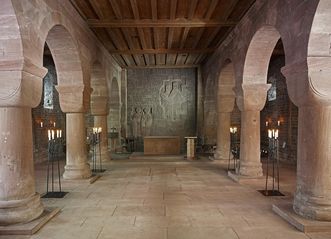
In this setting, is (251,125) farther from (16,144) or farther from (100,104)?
(100,104)

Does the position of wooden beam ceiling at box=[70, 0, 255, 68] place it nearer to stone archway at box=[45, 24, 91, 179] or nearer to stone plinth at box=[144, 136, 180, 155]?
stone archway at box=[45, 24, 91, 179]

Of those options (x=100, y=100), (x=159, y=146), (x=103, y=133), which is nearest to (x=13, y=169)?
(x=100, y=100)

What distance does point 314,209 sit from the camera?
4.25 metres

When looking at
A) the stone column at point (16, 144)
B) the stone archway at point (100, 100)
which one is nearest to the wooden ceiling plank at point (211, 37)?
the stone archway at point (100, 100)

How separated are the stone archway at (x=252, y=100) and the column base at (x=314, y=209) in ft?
9.89

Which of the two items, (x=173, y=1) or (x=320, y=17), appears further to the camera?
(x=173, y=1)

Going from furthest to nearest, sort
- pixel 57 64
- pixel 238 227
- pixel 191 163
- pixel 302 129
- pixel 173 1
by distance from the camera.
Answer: pixel 191 163 < pixel 57 64 < pixel 173 1 < pixel 302 129 < pixel 238 227

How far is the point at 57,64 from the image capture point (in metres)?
7.30

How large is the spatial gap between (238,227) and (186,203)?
1434 mm

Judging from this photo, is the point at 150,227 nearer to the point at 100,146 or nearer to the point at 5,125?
the point at 5,125

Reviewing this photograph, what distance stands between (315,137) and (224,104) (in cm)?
658

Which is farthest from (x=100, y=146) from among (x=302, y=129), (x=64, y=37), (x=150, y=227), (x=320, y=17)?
(x=320, y=17)

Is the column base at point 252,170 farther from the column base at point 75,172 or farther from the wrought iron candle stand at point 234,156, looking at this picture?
the column base at point 75,172

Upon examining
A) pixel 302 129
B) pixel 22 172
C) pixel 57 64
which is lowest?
pixel 22 172
